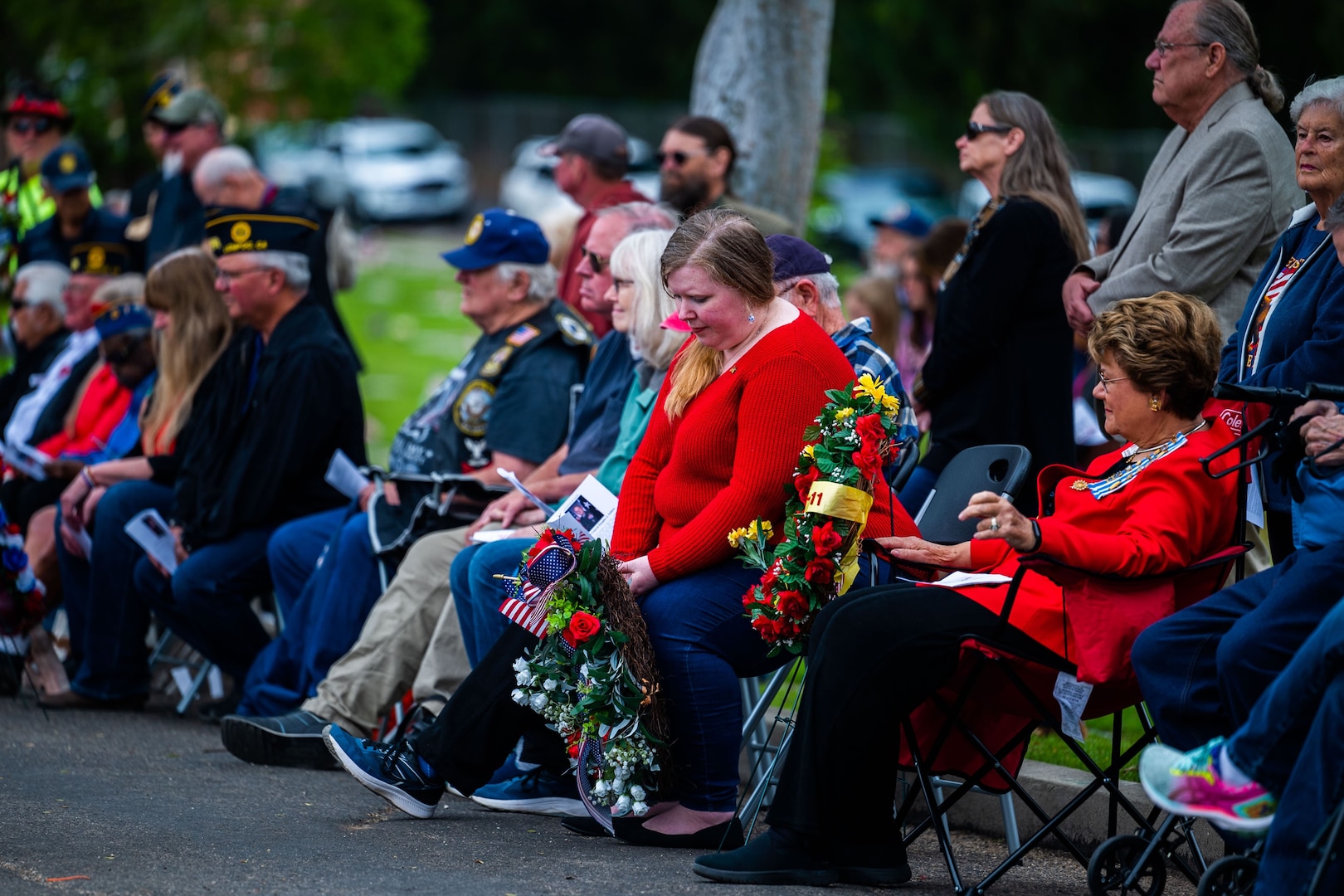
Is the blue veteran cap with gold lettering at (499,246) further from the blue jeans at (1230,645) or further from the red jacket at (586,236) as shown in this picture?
the blue jeans at (1230,645)

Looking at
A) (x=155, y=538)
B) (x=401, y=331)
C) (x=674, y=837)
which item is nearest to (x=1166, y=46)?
(x=674, y=837)

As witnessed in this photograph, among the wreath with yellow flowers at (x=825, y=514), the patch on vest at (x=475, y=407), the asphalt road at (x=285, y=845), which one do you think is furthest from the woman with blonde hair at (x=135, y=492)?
the wreath with yellow flowers at (x=825, y=514)

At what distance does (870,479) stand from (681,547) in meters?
0.63

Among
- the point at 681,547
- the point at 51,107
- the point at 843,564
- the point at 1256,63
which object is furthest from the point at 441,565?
the point at 51,107

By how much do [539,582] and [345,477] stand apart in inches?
84.8

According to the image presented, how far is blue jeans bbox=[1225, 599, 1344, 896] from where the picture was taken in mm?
3375

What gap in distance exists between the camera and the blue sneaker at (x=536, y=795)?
5.12 m

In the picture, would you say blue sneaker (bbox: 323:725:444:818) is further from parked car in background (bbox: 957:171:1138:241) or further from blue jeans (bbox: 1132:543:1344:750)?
parked car in background (bbox: 957:171:1138:241)

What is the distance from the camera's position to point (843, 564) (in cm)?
437

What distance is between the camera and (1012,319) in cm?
577

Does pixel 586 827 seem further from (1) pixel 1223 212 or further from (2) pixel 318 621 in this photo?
(1) pixel 1223 212

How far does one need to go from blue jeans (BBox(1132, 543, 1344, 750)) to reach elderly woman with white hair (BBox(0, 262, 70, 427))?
A: 6637mm

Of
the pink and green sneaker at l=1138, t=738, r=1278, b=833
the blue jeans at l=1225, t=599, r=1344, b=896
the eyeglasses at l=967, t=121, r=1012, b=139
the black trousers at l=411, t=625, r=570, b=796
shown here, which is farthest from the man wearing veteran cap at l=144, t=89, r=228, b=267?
the blue jeans at l=1225, t=599, r=1344, b=896

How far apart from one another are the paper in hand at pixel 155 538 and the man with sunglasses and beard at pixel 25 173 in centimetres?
366
